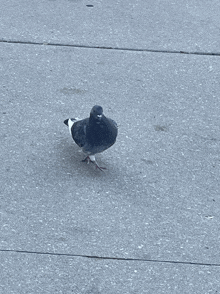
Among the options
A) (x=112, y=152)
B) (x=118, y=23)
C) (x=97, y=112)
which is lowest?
(x=112, y=152)

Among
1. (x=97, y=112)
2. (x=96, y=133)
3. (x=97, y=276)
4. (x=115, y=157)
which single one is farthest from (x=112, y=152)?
(x=97, y=276)

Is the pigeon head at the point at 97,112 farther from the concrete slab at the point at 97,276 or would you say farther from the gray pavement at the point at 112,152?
the concrete slab at the point at 97,276

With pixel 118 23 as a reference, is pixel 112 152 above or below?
below

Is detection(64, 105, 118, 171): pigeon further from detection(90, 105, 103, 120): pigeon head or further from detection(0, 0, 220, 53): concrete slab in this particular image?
detection(0, 0, 220, 53): concrete slab

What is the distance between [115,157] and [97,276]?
1401 mm

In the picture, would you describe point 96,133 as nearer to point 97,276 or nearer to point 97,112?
point 97,112

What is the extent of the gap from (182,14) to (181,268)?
4.30m

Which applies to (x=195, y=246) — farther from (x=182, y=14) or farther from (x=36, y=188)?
(x=182, y=14)

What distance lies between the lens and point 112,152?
4887 millimetres

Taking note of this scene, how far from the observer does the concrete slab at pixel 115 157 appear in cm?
395

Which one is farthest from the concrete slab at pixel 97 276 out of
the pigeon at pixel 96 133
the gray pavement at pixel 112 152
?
the pigeon at pixel 96 133

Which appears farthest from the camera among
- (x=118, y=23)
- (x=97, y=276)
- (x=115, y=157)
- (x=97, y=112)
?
(x=118, y=23)

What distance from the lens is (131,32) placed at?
265 inches

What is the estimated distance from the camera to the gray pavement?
3.71 meters
